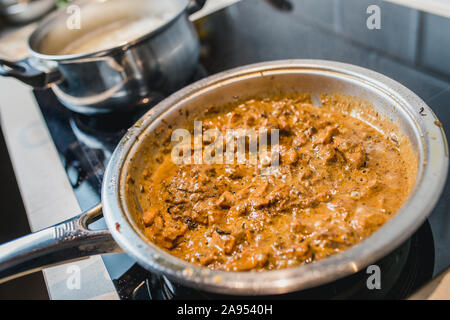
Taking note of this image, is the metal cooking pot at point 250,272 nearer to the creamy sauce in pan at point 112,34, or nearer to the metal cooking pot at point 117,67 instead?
the metal cooking pot at point 117,67

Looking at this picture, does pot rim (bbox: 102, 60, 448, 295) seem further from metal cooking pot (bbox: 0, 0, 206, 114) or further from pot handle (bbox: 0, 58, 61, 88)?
pot handle (bbox: 0, 58, 61, 88)

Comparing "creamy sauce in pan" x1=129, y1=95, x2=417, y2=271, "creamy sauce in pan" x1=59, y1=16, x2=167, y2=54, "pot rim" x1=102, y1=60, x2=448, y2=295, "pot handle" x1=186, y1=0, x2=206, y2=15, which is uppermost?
"pot handle" x1=186, y1=0, x2=206, y2=15

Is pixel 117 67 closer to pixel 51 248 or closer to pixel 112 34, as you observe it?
pixel 112 34

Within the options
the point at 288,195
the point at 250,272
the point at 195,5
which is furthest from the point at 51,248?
the point at 195,5

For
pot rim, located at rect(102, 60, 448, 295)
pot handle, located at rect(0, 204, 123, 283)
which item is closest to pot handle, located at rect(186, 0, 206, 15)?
pot rim, located at rect(102, 60, 448, 295)

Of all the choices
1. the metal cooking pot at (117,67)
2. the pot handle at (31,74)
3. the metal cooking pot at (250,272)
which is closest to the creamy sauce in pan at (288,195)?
the metal cooking pot at (250,272)
